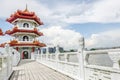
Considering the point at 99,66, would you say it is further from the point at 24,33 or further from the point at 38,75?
the point at 24,33

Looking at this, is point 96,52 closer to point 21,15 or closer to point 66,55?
point 66,55

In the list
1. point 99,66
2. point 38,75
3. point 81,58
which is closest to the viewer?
point 99,66

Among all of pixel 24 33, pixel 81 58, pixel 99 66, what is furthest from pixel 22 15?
pixel 99 66

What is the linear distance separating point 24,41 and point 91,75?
27.2 meters

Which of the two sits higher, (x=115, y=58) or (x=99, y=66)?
(x=115, y=58)

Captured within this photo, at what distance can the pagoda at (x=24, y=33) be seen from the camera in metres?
30.9

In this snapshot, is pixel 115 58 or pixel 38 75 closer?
pixel 115 58

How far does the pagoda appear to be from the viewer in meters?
30.9

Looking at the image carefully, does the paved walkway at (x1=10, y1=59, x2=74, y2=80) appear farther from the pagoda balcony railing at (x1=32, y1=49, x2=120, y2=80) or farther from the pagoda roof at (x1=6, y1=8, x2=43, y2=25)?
the pagoda roof at (x1=6, y1=8, x2=43, y2=25)

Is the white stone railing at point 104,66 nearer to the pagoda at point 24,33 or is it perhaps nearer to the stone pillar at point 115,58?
the stone pillar at point 115,58

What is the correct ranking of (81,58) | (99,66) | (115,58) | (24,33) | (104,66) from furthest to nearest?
(24,33), (81,58), (99,66), (104,66), (115,58)

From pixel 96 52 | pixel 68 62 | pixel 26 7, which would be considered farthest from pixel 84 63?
pixel 26 7

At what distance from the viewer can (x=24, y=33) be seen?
3133 centimetres

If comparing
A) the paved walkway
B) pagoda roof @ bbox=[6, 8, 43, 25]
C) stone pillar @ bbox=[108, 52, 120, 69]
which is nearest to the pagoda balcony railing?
stone pillar @ bbox=[108, 52, 120, 69]
